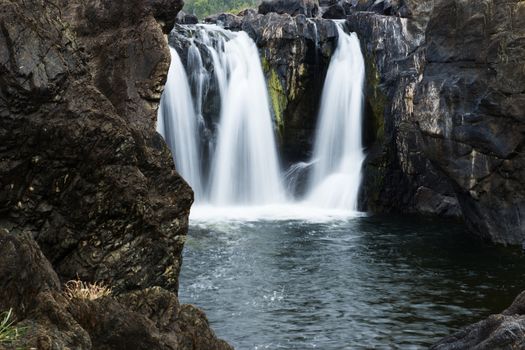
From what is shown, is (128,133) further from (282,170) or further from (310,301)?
(282,170)

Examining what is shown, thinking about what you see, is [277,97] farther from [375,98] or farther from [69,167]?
[69,167]

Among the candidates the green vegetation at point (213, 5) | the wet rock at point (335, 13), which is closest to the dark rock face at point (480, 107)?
the wet rock at point (335, 13)

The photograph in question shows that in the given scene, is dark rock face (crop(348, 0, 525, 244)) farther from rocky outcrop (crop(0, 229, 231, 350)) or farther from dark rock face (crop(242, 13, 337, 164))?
rocky outcrop (crop(0, 229, 231, 350))

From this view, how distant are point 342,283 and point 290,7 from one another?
138ft

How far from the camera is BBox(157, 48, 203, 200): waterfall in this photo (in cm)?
3975

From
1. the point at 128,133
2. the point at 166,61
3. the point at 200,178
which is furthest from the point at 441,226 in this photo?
the point at 128,133

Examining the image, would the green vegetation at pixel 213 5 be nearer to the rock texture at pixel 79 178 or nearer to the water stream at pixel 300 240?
the water stream at pixel 300 240

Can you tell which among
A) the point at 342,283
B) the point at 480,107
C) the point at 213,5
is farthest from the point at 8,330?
the point at 213,5

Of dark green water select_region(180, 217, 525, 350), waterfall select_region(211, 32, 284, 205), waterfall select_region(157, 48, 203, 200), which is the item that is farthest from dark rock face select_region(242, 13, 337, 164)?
dark green water select_region(180, 217, 525, 350)

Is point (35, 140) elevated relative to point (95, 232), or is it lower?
elevated

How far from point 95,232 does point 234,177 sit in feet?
96.0

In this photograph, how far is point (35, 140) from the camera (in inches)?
503

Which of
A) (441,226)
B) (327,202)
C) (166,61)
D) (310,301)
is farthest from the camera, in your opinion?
(327,202)

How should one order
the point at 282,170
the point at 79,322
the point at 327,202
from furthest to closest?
the point at 282,170
the point at 327,202
the point at 79,322
